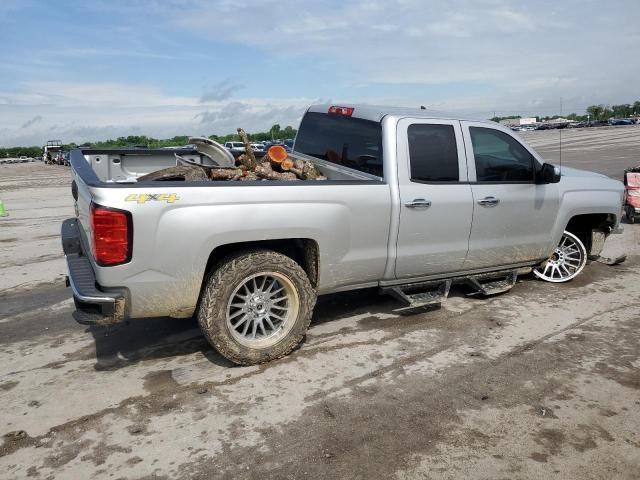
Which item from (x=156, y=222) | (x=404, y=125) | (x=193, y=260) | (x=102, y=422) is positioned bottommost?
(x=102, y=422)

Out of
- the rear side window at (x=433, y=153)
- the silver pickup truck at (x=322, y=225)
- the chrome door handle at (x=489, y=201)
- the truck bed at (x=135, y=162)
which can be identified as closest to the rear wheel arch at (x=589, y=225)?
the silver pickup truck at (x=322, y=225)

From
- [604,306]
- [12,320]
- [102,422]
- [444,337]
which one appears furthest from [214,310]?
[604,306]

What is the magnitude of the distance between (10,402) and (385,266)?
2978mm

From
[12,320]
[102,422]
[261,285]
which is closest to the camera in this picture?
[102,422]

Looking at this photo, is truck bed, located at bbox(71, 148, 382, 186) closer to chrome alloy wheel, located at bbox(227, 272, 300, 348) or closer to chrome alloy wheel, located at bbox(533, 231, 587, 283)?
chrome alloy wheel, located at bbox(227, 272, 300, 348)

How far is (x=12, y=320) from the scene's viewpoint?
5047mm

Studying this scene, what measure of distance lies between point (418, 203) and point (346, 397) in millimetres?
1796

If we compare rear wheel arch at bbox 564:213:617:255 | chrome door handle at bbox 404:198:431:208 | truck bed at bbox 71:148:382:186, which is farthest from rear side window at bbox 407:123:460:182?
rear wheel arch at bbox 564:213:617:255

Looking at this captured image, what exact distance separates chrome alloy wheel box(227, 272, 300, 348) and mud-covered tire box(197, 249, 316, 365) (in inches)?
1.0

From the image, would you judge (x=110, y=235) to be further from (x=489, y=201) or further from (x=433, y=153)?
(x=489, y=201)

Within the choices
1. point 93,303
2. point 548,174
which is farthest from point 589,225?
point 93,303

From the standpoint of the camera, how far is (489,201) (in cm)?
489

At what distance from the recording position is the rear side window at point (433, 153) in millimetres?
4523

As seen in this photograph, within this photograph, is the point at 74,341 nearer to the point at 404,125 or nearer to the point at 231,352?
the point at 231,352
